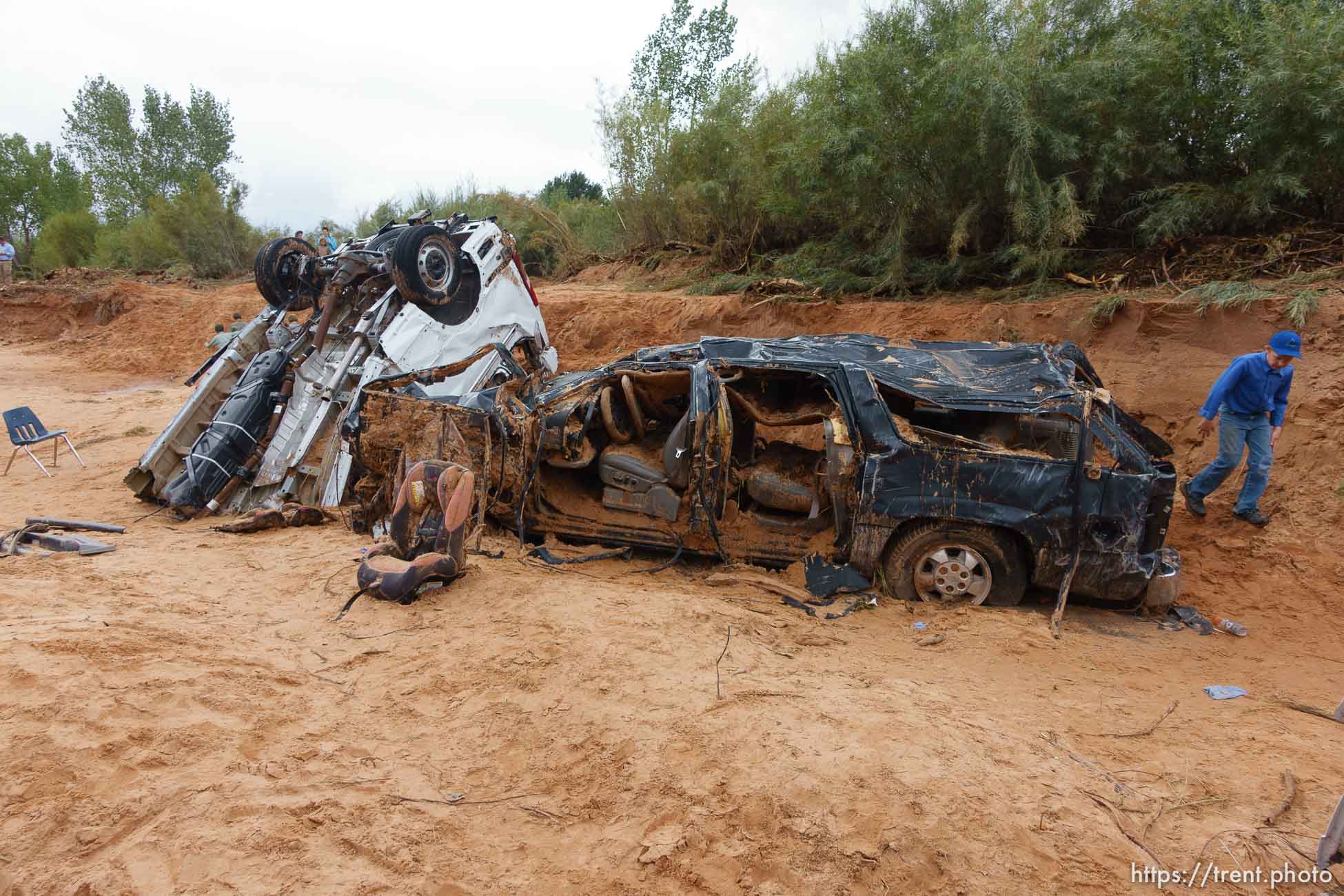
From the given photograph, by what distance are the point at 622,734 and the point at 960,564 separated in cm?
276

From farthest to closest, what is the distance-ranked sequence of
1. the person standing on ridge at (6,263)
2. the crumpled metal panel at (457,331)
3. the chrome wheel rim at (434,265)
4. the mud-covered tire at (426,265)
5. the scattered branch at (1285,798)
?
1. the person standing on ridge at (6,263)
2. the chrome wheel rim at (434,265)
3. the mud-covered tire at (426,265)
4. the crumpled metal panel at (457,331)
5. the scattered branch at (1285,798)

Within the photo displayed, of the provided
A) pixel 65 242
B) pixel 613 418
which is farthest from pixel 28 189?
pixel 613 418

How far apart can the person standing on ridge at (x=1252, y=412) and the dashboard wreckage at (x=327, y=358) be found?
6.03 metres

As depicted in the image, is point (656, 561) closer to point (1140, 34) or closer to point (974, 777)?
point (974, 777)

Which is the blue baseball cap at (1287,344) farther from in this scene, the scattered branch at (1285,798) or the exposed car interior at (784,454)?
the scattered branch at (1285,798)

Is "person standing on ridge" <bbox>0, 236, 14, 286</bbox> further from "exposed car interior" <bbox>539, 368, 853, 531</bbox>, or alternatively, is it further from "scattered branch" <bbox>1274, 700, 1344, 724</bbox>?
"scattered branch" <bbox>1274, 700, 1344, 724</bbox>

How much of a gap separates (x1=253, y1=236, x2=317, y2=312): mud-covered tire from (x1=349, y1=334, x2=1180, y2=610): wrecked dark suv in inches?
160

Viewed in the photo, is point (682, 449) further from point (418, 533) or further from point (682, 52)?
point (682, 52)

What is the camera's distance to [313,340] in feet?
25.6

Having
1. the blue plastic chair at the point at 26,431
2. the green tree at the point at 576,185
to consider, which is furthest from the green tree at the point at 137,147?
the blue plastic chair at the point at 26,431

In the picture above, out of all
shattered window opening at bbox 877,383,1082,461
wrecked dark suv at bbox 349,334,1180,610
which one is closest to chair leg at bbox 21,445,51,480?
wrecked dark suv at bbox 349,334,1180,610

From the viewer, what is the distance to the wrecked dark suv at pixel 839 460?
4.51 m

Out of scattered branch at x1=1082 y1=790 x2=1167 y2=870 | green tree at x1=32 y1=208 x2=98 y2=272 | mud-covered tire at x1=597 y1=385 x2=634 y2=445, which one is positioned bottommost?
scattered branch at x1=1082 y1=790 x2=1167 y2=870

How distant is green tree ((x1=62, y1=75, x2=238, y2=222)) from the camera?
28875 mm
